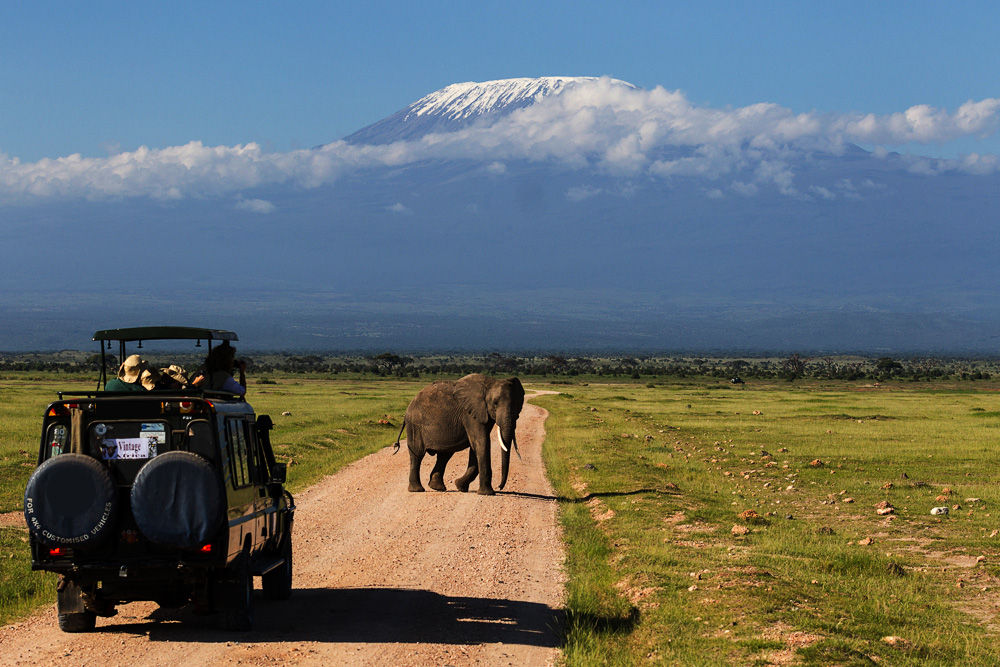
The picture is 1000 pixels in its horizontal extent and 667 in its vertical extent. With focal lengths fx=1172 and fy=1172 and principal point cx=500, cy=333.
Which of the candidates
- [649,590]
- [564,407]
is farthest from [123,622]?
[564,407]

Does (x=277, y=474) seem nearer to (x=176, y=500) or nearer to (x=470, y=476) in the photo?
(x=176, y=500)

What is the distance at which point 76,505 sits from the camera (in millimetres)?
11516

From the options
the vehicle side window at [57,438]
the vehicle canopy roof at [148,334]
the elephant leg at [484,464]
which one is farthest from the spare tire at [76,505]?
the elephant leg at [484,464]

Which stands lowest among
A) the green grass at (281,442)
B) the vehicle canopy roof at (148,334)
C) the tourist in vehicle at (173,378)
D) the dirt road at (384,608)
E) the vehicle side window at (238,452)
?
the green grass at (281,442)

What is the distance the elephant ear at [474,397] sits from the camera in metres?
27.0

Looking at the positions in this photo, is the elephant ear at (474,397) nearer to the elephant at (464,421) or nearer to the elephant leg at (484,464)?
A: the elephant at (464,421)

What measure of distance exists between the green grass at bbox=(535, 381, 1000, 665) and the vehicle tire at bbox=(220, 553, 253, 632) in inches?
137

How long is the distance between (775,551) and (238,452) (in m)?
9.05

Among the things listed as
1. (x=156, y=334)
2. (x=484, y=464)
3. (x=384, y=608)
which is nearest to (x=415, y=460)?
(x=484, y=464)

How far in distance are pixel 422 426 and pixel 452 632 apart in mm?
14594

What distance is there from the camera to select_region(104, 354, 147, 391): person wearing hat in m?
13.6

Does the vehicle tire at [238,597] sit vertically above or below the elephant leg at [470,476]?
above

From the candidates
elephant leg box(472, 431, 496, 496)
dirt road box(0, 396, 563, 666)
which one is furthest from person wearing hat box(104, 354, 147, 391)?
elephant leg box(472, 431, 496, 496)

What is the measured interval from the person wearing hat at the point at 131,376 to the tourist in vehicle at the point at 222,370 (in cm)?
157
